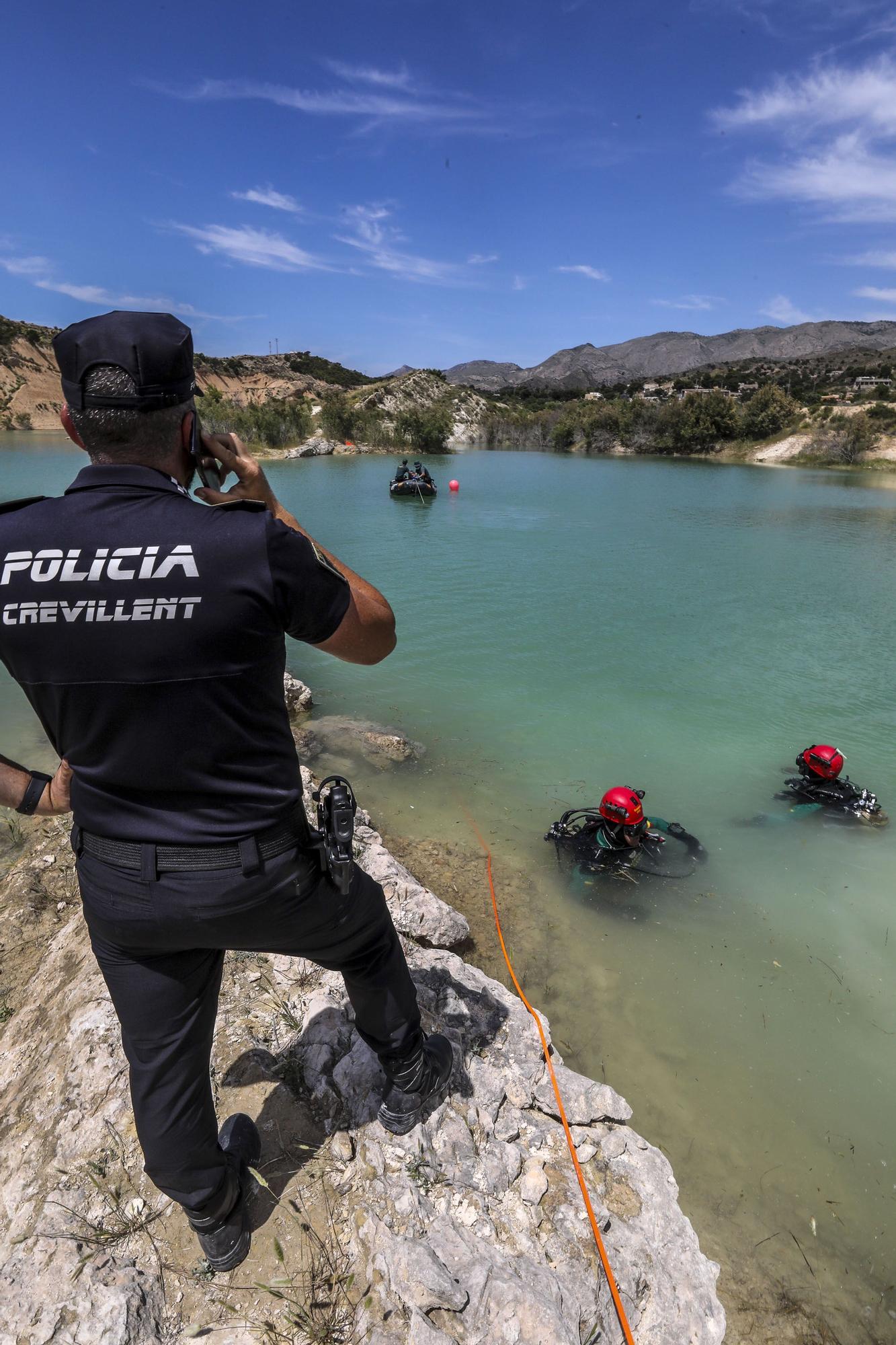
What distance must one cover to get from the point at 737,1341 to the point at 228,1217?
90.6 inches

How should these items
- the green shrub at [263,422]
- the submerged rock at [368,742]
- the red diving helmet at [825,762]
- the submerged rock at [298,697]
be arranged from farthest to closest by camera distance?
the green shrub at [263,422]
the submerged rock at [298,697]
the submerged rock at [368,742]
the red diving helmet at [825,762]

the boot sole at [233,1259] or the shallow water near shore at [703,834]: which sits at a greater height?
the boot sole at [233,1259]

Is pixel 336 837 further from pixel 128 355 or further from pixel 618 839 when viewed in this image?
pixel 618 839

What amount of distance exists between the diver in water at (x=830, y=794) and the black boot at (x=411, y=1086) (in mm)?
5217

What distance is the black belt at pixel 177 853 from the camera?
1552 millimetres

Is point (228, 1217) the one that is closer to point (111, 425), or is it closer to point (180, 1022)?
point (180, 1022)

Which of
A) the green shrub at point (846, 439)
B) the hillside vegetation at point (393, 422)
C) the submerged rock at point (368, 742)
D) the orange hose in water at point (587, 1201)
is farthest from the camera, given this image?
the hillside vegetation at point (393, 422)

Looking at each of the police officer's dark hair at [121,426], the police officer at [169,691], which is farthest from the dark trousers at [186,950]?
the police officer's dark hair at [121,426]

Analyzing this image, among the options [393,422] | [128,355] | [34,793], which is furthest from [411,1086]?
[393,422]

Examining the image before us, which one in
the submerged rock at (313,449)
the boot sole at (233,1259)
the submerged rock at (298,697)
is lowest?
the submerged rock at (298,697)

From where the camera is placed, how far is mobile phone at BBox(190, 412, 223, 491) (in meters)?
1.55

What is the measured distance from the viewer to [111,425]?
1.45 m

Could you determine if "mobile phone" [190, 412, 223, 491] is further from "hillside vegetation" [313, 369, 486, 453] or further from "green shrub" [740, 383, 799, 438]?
"green shrub" [740, 383, 799, 438]

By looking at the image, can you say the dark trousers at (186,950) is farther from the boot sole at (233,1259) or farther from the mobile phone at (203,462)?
the mobile phone at (203,462)
